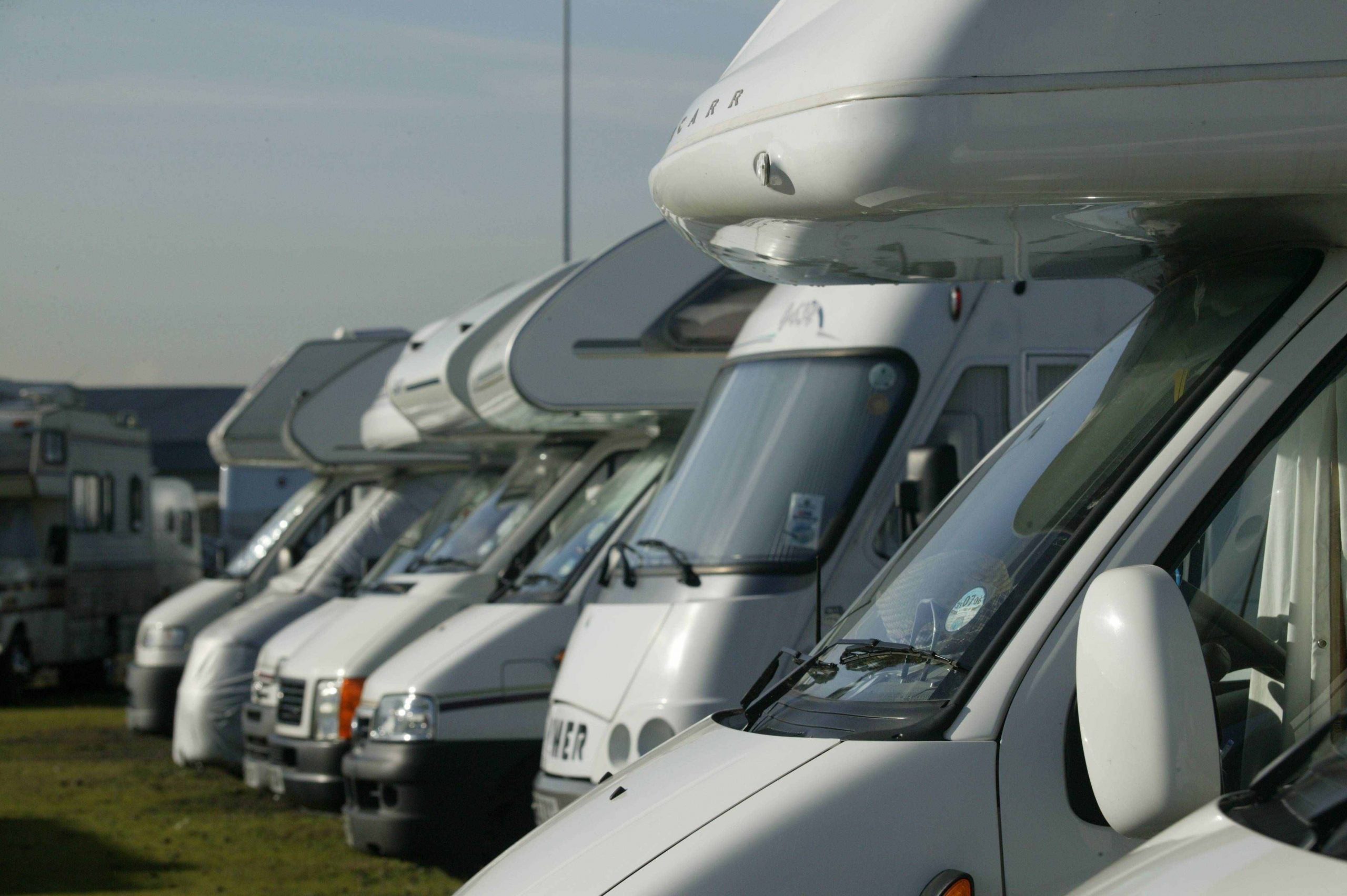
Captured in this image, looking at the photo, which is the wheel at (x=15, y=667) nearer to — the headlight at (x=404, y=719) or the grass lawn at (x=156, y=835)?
the grass lawn at (x=156, y=835)

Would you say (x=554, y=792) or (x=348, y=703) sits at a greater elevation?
(x=554, y=792)

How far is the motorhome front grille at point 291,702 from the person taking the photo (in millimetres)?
10430

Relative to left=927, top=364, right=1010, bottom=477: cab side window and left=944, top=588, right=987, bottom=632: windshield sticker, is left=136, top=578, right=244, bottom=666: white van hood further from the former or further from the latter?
left=944, top=588, right=987, bottom=632: windshield sticker

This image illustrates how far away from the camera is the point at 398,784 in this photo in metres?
8.39

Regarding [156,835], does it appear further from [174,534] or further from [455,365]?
[174,534]

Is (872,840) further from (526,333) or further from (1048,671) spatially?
(526,333)

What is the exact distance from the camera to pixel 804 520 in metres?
6.03

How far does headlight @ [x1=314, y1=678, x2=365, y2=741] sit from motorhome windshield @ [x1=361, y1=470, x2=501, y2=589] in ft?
3.69

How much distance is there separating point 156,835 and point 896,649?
893 centimetres

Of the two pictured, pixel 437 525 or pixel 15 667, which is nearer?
pixel 437 525

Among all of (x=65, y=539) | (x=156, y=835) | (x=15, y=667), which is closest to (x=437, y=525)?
(x=156, y=835)

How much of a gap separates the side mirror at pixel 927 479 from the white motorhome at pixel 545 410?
313cm

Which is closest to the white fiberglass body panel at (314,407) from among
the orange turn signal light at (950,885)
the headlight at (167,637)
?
the headlight at (167,637)

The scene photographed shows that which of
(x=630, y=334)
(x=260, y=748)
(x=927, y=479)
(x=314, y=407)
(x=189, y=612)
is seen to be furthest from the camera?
(x=314, y=407)
